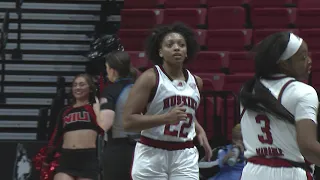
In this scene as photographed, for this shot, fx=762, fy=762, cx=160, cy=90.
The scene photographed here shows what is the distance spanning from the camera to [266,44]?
3889 mm

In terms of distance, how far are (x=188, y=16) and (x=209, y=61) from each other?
4.08ft

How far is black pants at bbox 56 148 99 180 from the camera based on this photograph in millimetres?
7566

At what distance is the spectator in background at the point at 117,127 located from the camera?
588cm

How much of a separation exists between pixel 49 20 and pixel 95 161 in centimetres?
501

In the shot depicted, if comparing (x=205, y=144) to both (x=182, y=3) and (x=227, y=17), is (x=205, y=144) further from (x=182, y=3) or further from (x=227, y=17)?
(x=182, y=3)

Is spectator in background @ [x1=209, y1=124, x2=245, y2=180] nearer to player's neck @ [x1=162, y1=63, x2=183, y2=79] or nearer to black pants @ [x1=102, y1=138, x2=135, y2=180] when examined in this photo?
black pants @ [x1=102, y1=138, x2=135, y2=180]

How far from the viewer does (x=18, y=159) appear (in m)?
9.53

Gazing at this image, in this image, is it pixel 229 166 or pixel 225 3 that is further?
pixel 225 3

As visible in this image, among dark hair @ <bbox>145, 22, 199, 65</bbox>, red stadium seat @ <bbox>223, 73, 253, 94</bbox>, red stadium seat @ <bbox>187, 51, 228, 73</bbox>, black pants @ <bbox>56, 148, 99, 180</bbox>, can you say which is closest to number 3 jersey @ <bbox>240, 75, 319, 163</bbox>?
dark hair @ <bbox>145, 22, 199, 65</bbox>

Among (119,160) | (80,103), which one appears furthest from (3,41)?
(119,160)

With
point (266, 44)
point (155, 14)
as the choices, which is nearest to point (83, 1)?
point (155, 14)

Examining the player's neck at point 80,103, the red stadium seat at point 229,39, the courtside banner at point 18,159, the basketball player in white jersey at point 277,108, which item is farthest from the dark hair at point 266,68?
the red stadium seat at point 229,39

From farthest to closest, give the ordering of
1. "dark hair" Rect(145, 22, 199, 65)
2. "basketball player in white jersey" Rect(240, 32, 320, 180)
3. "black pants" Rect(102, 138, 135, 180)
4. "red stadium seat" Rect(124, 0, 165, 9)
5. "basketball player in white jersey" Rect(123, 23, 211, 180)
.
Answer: "red stadium seat" Rect(124, 0, 165, 9), "black pants" Rect(102, 138, 135, 180), "dark hair" Rect(145, 22, 199, 65), "basketball player in white jersey" Rect(123, 23, 211, 180), "basketball player in white jersey" Rect(240, 32, 320, 180)

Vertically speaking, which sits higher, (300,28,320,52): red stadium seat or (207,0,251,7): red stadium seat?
(207,0,251,7): red stadium seat
